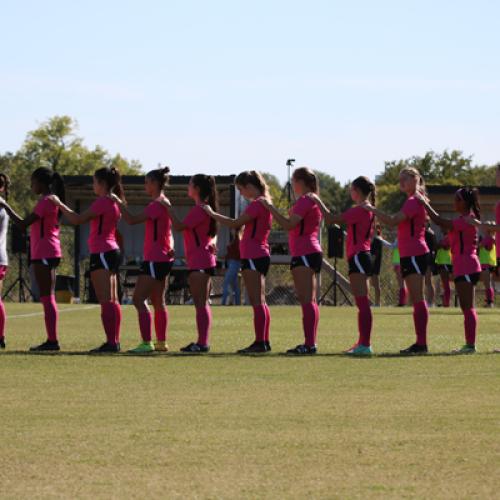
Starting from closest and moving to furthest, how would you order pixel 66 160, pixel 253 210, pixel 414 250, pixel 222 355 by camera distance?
pixel 222 355 → pixel 414 250 → pixel 253 210 → pixel 66 160

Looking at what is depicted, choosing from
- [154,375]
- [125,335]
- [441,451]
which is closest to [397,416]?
[441,451]

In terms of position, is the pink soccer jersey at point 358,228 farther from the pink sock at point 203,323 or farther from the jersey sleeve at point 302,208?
the pink sock at point 203,323

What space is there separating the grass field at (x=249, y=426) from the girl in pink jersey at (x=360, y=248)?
382 mm

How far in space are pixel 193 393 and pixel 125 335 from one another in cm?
742

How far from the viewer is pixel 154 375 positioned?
11648 millimetres

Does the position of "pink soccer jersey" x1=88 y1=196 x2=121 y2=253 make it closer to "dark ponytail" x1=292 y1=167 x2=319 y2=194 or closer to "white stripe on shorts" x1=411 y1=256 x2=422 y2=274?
"dark ponytail" x1=292 y1=167 x2=319 y2=194

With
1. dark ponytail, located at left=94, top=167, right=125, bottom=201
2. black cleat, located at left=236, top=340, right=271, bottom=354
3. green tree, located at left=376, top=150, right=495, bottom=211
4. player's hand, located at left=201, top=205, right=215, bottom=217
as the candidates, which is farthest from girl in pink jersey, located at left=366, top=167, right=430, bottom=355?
green tree, located at left=376, top=150, right=495, bottom=211

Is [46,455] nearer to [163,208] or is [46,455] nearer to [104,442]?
[104,442]

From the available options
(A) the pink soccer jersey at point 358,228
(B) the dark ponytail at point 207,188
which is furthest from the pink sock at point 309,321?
(B) the dark ponytail at point 207,188

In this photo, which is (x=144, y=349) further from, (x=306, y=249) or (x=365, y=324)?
(x=365, y=324)

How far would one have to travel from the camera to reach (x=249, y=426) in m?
8.42

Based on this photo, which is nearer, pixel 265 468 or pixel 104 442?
pixel 265 468

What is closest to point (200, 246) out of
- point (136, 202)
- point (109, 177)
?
point (109, 177)

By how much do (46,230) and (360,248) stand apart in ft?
10.7
